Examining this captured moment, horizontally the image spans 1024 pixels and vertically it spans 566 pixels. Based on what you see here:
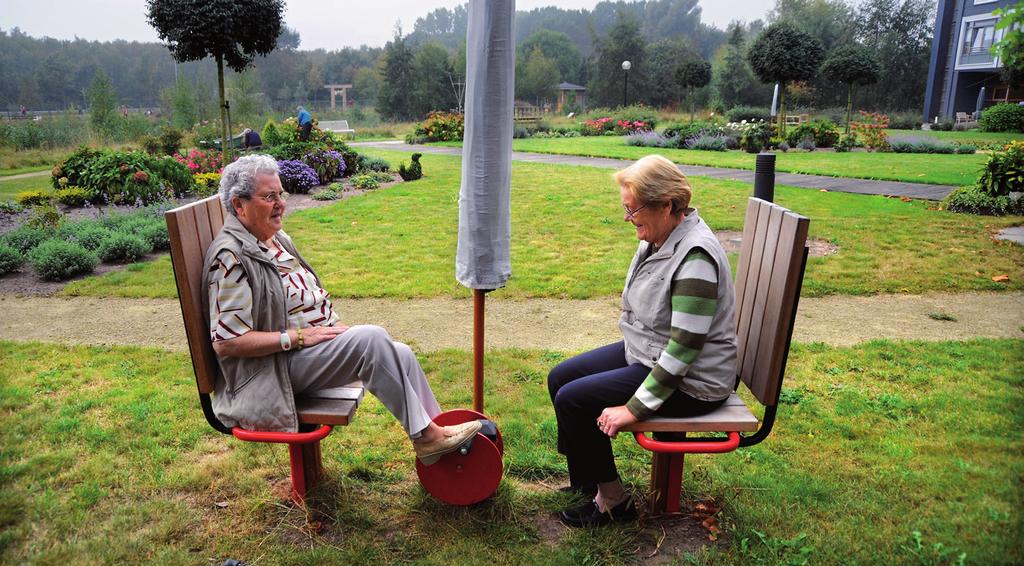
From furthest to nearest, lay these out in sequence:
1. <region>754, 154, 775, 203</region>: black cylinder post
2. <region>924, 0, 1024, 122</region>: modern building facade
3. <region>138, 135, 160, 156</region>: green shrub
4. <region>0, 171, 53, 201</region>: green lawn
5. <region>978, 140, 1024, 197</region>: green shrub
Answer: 1. <region>924, 0, 1024, 122</region>: modern building facade
2. <region>138, 135, 160, 156</region>: green shrub
3. <region>0, 171, 53, 201</region>: green lawn
4. <region>978, 140, 1024, 197</region>: green shrub
5. <region>754, 154, 775, 203</region>: black cylinder post

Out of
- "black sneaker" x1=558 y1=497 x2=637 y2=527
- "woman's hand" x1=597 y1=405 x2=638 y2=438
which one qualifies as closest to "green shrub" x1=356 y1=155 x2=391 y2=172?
"black sneaker" x1=558 y1=497 x2=637 y2=527

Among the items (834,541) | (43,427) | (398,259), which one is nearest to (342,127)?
(398,259)

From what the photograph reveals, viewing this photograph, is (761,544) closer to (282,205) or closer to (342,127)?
(282,205)

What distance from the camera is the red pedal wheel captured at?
260 centimetres

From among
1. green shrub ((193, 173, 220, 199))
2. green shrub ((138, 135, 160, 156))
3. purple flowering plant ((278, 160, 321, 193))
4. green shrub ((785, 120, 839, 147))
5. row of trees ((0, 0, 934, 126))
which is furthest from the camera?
row of trees ((0, 0, 934, 126))

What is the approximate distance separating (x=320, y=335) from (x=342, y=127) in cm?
2955

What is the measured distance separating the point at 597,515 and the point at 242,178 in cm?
190

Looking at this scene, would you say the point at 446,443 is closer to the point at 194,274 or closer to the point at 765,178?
the point at 194,274

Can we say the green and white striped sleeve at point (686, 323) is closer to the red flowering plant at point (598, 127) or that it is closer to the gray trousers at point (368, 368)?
the gray trousers at point (368, 368)

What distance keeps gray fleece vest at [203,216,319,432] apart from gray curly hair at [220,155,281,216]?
0.13m

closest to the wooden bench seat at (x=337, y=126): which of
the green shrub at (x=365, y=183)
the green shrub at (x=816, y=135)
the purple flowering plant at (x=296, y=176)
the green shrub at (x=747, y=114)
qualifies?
the green shrub at (x=365, y=183)

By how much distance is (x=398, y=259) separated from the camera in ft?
23.4

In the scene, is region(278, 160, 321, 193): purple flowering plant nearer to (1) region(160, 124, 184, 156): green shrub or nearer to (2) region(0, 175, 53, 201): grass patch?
(2) region(0, 175, 53, 201): grass patch

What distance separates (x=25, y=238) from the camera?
7.24 m
